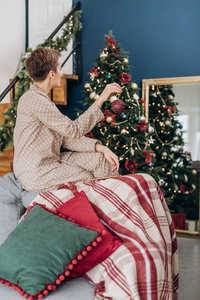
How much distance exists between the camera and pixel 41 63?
2.23m

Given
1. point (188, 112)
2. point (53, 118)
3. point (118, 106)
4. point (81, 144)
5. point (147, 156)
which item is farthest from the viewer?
point (188, 112)

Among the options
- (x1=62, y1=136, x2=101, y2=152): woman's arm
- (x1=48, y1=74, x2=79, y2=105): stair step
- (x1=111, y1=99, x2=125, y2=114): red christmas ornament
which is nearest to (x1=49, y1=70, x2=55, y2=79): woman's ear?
(x1=62, y1=136, x2=101, y2=152): woman's arm

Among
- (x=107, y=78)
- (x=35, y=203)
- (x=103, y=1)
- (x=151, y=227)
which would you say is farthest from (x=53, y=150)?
(x=103, y=1)

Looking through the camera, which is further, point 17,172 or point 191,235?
point 191,235

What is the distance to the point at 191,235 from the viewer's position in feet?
14.3

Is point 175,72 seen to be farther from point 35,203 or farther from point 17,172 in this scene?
point 35,203

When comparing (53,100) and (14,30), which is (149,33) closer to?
(53,100)

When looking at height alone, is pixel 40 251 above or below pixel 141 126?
below

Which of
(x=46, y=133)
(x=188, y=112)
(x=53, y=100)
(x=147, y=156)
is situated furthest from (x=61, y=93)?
(x=46, y=133)

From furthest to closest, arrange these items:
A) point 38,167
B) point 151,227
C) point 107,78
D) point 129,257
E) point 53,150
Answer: point 107,78
point 53,150
point 38,167
point 151,227
point 129,257

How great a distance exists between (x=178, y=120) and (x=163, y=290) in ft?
11.4

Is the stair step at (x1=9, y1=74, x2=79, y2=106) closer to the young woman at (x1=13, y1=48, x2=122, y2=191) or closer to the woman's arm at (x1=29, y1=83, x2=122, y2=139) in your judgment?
the young woman at (x1=13, y1=48, x2=122, y2=191)

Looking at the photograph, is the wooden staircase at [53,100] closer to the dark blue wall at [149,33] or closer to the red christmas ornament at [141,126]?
the dark blue wall at [149,33]

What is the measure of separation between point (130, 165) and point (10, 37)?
3241mm
